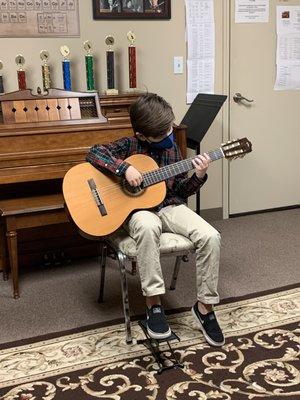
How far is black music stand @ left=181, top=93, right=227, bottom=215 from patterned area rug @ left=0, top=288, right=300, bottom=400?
1.17 metres

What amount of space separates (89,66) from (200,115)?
0.75m

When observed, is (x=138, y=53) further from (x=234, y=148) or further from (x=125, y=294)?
(x=125, y=294)

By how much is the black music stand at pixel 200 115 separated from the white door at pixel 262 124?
1.73 feet

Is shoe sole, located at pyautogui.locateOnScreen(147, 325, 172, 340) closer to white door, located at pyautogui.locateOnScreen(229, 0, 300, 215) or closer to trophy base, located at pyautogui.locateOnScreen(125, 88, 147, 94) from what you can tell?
trophy base, located at pyautogui.locateOnScreen(125, 88, 147, 94)

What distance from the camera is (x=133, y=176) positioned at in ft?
6.81

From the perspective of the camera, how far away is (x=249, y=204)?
12.9 feet

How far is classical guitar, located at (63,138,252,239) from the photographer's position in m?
2.09

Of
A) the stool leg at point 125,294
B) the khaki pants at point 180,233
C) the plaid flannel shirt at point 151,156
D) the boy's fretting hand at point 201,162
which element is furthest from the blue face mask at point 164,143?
the stool leg at point 125,294

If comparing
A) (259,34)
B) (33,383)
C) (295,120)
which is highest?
(259,34)

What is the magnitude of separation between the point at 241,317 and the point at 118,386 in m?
0.74

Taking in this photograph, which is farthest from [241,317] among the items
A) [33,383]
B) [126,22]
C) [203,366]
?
[126,22]

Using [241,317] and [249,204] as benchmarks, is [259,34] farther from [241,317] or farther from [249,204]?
[241,317]

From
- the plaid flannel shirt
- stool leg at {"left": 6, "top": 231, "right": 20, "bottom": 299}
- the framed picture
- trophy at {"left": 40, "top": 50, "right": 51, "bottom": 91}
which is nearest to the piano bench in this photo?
stool leg at {"left": 6, "top": 231, "right": 20, "bottom": 299}

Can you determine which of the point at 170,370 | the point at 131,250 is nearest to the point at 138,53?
the point at 131,250
